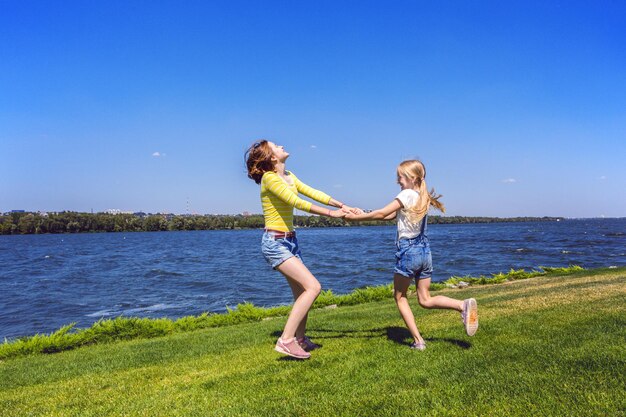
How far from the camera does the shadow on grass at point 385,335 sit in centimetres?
589

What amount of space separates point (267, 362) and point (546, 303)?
543 centimetres

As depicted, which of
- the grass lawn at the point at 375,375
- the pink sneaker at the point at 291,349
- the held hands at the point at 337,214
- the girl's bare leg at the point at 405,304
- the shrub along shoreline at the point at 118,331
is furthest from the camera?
the shrub along shoreline at the point at 118,331

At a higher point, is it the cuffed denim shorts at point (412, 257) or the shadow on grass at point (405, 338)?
the cuffed denim shorts at point (412, 257)

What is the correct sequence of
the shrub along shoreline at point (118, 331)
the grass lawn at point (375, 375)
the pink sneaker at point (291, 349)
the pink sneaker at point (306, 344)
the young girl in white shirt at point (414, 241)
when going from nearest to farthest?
the grass lawn at point (375, 375) → the pink sneaker at point (291, 349) → the young girl in white shirt at point (414, 241) → the pink sneaker at point (306, 344) → the shrub along shoreline at point (118, 331)

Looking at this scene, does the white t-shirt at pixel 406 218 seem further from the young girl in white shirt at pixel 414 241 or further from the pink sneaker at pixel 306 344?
the pink sneaker at pixel 306 344

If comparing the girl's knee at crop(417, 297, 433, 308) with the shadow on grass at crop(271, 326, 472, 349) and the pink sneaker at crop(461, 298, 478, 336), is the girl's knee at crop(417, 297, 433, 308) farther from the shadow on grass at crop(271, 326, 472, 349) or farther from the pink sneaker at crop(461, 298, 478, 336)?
the shadow on grass at crop(271, 326, 472, 349)

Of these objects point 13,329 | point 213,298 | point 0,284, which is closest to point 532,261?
point 213,298

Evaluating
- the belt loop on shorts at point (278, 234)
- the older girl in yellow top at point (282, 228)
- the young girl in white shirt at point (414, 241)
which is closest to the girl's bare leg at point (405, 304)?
the young girl in white shirt at point (414, 241)

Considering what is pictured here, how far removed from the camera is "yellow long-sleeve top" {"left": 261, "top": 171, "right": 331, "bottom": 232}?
537 centimetres

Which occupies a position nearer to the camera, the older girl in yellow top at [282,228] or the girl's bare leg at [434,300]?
→ the older girl in yellow top at [282,228]

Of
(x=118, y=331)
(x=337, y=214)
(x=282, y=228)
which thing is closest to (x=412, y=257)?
(x=337, y=214)

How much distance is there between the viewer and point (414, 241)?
5.58m

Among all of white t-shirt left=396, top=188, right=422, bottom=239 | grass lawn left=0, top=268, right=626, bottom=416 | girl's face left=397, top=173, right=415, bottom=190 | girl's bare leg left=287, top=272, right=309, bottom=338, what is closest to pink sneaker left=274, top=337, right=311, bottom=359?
grass lawn left=0, top=268, right=626, bottom=416

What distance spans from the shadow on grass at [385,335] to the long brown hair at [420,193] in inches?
65.4
